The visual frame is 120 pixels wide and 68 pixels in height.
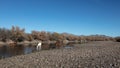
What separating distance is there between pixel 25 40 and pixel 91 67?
91.4m

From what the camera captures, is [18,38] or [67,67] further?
[18,38]

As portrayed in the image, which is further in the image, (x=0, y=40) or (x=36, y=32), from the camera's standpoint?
(x=36, y=32)

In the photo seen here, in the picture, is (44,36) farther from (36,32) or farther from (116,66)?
(116,66)

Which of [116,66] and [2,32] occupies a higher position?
[2,32]

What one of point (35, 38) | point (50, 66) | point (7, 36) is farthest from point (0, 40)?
point (50, 66)

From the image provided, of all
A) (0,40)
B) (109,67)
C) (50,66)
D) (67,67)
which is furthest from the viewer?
(0,40)

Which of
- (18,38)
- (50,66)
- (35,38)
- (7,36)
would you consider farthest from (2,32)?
(50,66)

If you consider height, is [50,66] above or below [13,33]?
below

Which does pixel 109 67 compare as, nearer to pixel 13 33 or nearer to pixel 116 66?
pixel 116 66

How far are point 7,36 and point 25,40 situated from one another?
41.0ft

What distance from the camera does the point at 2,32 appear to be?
302 feet

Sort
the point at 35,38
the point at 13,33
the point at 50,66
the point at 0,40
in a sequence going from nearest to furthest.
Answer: the point at 50,66 < the point at 0,40 < the point at 13,33 < the point at 35,38

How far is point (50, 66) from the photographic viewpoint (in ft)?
51.9

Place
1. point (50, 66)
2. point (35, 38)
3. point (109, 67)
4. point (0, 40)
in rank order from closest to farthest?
point (109, 67), point (50, 66), point (0, 40), point (35, 38)
